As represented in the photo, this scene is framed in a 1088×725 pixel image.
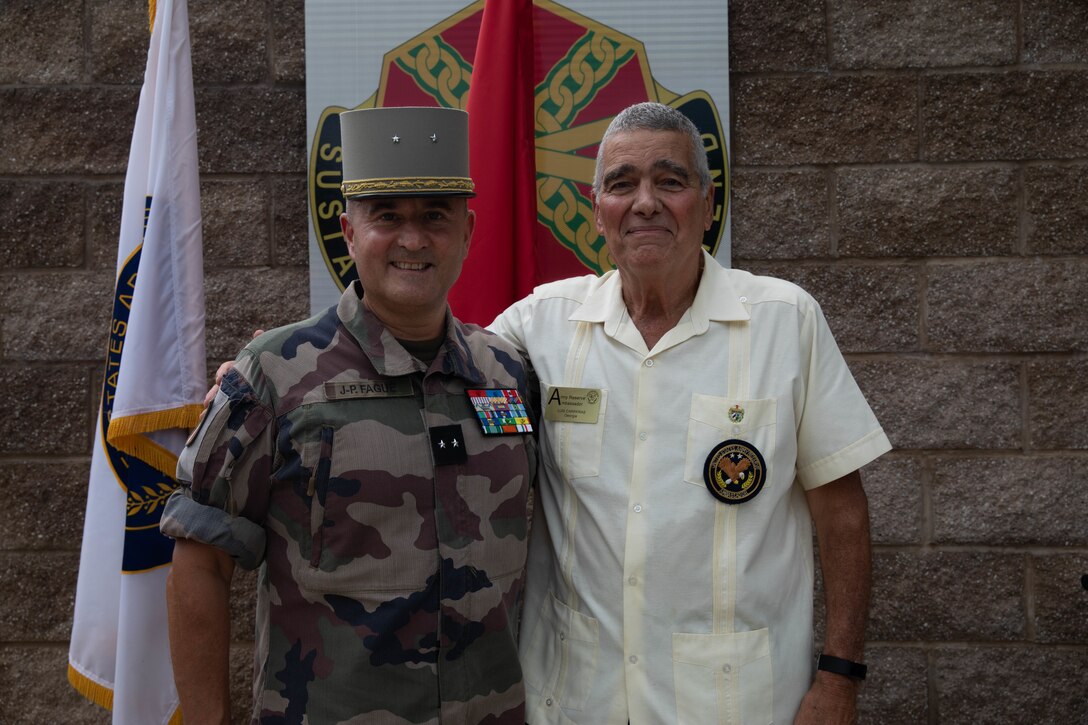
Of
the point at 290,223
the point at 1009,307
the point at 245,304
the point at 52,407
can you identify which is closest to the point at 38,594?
the point at 52,407

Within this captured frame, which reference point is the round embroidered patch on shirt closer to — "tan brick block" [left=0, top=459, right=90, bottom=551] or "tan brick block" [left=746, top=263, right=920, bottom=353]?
"tan brick block" [left=746, top=263, right=920, bottom=353]

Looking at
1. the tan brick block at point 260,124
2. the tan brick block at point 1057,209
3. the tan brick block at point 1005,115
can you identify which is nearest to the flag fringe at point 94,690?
the tan brick block at point 260,124

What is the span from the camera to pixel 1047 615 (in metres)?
3.10

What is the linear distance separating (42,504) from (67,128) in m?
1.26

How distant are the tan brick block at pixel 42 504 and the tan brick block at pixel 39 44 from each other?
1111 millimetres

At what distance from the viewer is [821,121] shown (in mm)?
3139

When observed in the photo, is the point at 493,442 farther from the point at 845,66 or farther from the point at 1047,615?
the point at 1047,615

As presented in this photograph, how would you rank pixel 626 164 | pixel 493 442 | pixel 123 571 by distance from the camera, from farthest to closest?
pixel 123 571 < pixel 626 164 < pixel 493 442

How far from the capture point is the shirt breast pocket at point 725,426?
1866 mm

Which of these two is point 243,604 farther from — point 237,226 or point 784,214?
point 784,214

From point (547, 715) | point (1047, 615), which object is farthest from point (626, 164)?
point (1047, 615)

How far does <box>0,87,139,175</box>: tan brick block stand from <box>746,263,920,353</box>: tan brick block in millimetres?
2289

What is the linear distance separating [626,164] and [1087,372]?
1.97m

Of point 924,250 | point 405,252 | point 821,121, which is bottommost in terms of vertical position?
point 405,252
